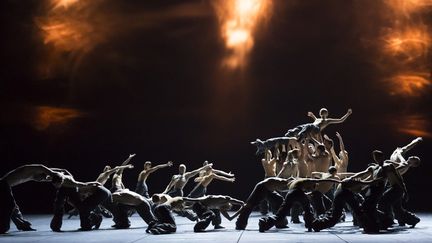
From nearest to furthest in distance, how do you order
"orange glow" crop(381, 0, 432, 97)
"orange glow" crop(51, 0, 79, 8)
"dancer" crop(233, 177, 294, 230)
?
"dancer" crop(233, 177, 294, 230) < "orange glow" crop(381, 0, 432, 97) < "orange glow" crop(51, 0, 79, 8)

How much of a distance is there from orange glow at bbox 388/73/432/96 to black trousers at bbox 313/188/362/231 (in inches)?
489

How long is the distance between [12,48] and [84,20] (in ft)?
10.4

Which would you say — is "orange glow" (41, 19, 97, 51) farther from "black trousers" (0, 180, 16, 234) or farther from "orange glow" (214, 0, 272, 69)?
"black trousers" (0, 180, 16, 234)

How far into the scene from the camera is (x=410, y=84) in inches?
778

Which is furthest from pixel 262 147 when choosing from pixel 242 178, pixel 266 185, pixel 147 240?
pixel 242 178

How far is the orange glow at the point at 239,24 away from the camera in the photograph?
21.0m

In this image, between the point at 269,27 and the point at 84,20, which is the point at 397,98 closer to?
the point at 269,27

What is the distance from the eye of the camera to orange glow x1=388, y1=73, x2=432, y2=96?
19.5 metres

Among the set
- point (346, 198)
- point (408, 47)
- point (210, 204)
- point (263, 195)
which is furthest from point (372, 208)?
point (408, 47)

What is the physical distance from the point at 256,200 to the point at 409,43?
13.7 meters

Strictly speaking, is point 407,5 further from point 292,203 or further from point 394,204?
point 292,203

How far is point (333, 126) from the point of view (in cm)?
1923

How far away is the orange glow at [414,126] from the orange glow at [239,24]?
6.49 m

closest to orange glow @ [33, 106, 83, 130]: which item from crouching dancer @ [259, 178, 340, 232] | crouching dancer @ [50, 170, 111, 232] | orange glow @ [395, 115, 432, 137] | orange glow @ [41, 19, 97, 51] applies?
orange glow @ [41, 19, 97, 51]
